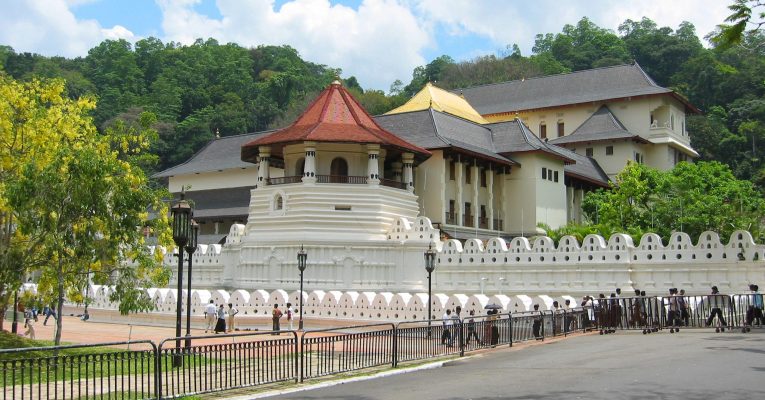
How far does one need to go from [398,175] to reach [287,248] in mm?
8110

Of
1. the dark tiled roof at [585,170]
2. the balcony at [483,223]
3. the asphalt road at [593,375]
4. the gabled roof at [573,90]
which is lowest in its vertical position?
the asphalt road at [593,375]

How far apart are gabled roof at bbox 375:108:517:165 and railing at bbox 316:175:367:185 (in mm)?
5825

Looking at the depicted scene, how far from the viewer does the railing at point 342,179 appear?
120ft

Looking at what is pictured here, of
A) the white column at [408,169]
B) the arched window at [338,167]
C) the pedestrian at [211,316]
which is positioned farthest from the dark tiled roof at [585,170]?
the pedestrian at [211,316]

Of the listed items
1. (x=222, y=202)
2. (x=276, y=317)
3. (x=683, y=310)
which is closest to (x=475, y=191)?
(x=222, y=202)

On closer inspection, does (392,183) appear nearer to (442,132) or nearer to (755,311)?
(442,132)

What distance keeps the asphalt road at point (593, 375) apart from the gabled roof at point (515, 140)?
27187 millimetres

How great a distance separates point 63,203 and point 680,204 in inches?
1111

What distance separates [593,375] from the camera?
13172mm

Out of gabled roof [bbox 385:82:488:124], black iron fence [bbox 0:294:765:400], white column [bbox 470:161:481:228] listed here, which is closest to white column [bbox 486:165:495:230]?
white column [bbox 470:161:481:228]

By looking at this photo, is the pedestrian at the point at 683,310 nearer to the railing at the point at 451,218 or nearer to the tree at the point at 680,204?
the tree at the point at 680,204

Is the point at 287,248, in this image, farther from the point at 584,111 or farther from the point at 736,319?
the point at 584,111

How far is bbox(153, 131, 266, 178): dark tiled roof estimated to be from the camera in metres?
55.6

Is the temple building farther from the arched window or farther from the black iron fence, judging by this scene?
the black iron fence
